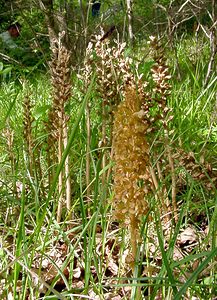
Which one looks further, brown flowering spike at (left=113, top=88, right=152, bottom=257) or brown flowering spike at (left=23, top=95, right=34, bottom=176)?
brown flowering spike at (left=23, top=95, right=34, bottom=176)

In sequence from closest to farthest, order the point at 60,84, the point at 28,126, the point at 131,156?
1. the point at 131,156
2. the point at 60,84
3. the point at 28,126

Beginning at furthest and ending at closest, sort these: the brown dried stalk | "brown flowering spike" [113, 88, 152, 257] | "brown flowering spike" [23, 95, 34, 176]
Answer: "brown flowering spike" [23, 95, 34, 176] → the brown dried stalk → "brown flowering spike" [113, 88, 152, 257]

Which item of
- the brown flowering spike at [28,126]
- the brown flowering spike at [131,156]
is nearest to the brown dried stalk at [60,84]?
the brown flowering spike at [28,126]

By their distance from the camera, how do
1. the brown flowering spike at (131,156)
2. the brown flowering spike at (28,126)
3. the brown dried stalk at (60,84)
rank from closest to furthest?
the brown flowering spike at (131,156), the brown dried stalk at (60,84), the brown flowering spike at (28,126)

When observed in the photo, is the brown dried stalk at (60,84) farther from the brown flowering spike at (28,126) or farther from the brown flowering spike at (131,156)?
the brown flowering spike at (131,156)

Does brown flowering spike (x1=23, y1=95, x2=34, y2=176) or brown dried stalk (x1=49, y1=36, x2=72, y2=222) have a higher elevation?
brown dried stalk (x1=49, y1=36, x2=72, y2=222)

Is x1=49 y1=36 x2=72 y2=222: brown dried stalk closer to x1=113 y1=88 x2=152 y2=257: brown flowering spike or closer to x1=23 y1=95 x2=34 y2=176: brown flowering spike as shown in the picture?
x1=23 y1=95 x2=34 y2=176: brown flowering spike

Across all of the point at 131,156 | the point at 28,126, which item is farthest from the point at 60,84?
the point at 131,156

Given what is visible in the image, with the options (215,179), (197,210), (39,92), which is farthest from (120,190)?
(39,92)

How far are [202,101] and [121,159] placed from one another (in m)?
2.61

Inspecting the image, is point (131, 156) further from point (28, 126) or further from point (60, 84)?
point (28, 126)

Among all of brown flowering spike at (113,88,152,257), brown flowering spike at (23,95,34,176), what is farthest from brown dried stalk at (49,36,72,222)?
brown flowering spike at (113,88,152,257)

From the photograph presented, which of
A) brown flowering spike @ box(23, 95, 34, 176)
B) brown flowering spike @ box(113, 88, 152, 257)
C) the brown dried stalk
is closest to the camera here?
brown flowering spike @ box(113, 88, 152, 257)

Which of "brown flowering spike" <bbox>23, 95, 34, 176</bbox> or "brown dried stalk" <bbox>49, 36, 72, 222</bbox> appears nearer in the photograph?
"brown dried stalk" <bbox>49, 36, 72, 222</bbox>
